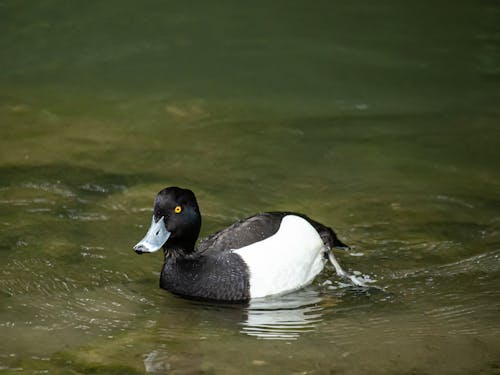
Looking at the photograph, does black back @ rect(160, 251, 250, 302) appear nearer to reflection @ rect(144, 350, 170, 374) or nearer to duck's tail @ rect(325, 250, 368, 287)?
duck's tail @ rect(325, 250, 368, 287)

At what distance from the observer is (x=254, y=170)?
30.7 feet

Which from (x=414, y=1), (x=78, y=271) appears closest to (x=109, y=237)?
(x=78, y=271)

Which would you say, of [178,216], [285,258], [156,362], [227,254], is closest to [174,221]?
[178,216]

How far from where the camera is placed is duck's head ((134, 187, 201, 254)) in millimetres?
6703

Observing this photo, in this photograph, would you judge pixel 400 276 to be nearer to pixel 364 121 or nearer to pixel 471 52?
pixel 364 121

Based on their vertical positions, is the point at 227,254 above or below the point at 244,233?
below

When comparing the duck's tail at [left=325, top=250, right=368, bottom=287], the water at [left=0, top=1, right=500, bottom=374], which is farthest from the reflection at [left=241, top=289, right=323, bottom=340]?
the duck's tail at [left=325, top=250, right=368, bottom=287]

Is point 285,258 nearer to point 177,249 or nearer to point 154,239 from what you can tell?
point 177,249

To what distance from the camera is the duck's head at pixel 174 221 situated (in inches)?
264

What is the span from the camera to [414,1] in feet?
48.4

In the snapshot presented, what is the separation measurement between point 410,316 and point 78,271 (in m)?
2.47

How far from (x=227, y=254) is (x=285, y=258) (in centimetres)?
45

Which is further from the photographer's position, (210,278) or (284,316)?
(210,278)

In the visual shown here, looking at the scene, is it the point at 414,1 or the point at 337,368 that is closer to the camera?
the point at 337,368
